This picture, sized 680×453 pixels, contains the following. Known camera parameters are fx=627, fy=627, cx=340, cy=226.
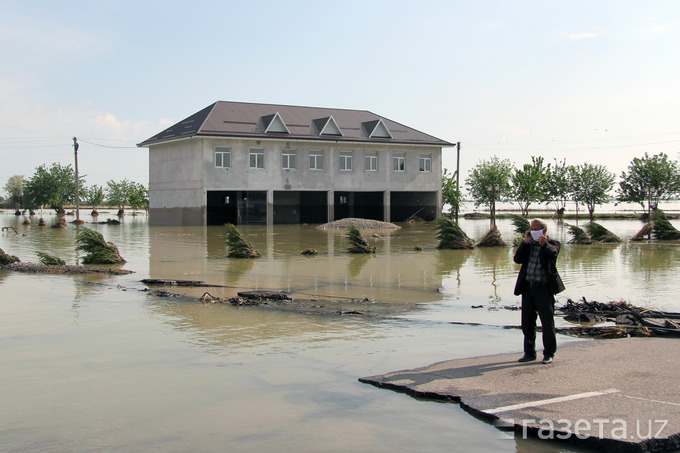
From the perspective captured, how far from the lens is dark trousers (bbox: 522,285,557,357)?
294 inches

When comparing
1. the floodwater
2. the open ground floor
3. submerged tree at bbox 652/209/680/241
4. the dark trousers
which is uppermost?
the open ground floor

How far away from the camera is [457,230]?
26.5 m

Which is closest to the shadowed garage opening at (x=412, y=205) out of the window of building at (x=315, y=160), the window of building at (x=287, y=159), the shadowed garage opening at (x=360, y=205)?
the shadowed garage opening at (x=360, y=205)

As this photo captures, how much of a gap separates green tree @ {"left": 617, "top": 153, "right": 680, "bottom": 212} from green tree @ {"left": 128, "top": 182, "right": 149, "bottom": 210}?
49.3 meters

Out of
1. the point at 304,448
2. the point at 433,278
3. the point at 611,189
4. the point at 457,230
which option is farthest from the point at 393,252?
the point at 611,189

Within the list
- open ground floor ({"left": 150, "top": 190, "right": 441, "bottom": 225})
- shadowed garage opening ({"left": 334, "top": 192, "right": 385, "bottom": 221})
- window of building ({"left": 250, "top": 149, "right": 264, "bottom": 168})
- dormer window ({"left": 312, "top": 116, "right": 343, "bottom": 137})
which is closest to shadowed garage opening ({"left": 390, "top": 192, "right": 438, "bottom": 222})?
open ground floor ({"left": 150, "top": 190, "right": 441, "bottom": 225})

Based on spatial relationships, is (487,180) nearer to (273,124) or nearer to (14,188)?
(273,124)

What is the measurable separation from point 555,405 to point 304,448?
2357 millimetres

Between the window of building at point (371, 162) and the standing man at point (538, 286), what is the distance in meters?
42.3

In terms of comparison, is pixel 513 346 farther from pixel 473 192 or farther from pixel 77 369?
pixel 473 192

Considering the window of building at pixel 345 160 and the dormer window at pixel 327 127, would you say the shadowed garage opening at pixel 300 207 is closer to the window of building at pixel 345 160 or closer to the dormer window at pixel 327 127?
the window of building at pixel 345 160

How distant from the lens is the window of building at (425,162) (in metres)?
52.6

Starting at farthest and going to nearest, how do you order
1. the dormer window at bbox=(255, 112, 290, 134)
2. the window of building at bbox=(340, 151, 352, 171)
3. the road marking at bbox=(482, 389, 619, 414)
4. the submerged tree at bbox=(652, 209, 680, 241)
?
the window of building at bbox=(340, 151, 352, 171) → the dormer window at bbox=(255, 112, 290, 134) → the submerged tree at bbox=(652, 209, 680, 241) → the road marking at bbox=(482, 389, 619, 414)

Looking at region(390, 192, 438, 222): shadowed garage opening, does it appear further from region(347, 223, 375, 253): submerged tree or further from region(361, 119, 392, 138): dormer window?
region(347, 223, 375, 253): submerged tree
